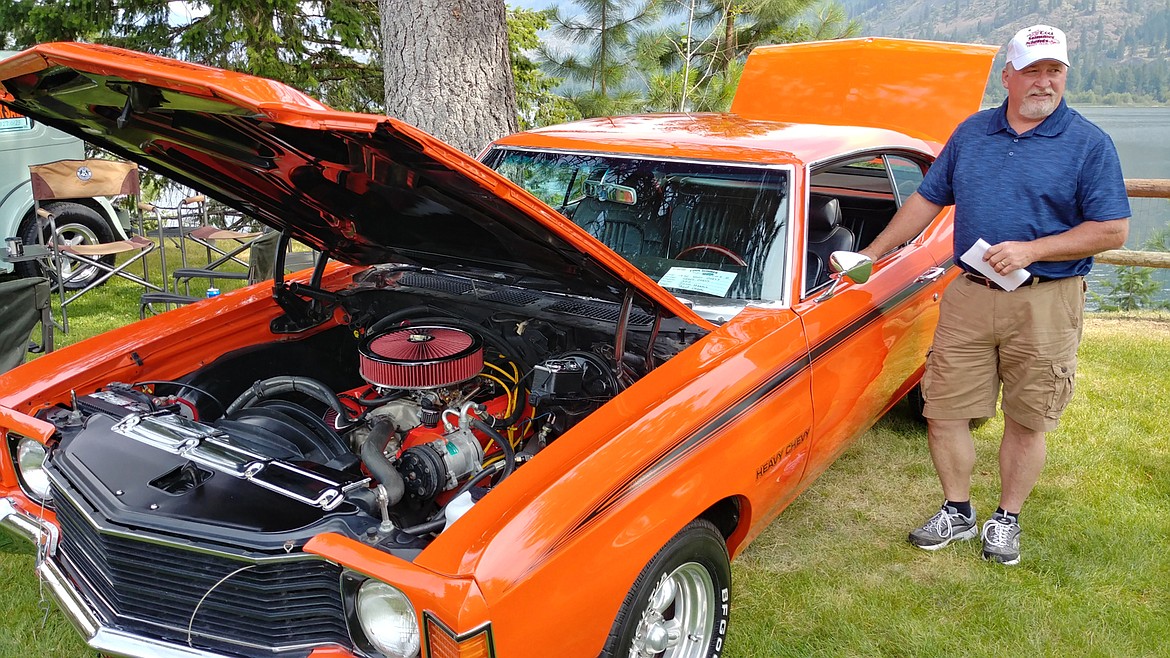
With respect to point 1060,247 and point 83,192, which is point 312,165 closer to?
point 1060,247

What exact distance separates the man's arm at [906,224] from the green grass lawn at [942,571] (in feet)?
3.74

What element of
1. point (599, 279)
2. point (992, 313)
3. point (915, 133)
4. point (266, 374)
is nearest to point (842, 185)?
point (915, 133)

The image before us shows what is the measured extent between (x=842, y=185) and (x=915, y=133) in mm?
505

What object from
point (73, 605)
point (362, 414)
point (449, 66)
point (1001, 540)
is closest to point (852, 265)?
point (1001, 540)

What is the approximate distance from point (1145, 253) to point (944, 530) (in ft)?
16.6

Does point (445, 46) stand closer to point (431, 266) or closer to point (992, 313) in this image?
point (431, 266)

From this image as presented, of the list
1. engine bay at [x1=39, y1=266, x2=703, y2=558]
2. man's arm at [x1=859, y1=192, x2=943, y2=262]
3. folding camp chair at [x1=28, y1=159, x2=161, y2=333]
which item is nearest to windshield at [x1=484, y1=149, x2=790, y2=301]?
engine bay at [x1=39, y1=266, x2=703, y2=558]

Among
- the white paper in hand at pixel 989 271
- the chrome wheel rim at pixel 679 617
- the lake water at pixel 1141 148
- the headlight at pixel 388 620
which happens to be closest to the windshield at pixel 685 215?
the white paper in hand at pixel 989 271

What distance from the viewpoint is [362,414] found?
255 cm

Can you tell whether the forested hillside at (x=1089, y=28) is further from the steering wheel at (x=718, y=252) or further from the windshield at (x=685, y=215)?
the steering wheel at (x=718, y=252)

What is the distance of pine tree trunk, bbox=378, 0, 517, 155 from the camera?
206 inches

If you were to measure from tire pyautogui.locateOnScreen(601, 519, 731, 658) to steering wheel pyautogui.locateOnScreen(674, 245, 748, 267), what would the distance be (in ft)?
3.42

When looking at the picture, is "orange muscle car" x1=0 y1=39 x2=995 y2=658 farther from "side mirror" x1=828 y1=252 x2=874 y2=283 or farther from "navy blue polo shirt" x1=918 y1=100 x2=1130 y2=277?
"navy blue polo shirt" x1=918 y1=100 x2=1130 y2=277

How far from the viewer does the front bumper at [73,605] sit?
1861mm
